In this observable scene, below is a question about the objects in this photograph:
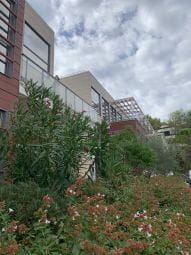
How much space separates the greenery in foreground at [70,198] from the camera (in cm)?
343

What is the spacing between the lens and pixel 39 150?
19.4ft

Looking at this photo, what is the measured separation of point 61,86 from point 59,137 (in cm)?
712

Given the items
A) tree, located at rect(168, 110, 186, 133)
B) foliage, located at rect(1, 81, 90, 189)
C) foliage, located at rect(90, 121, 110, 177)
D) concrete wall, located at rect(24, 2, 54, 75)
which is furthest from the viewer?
tree, located at rect(168, 110, 186, 133)

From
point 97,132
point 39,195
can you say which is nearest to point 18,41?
point 97,132

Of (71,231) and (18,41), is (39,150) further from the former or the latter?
(18,41)

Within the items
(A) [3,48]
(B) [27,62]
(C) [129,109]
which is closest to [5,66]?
(A) [3,48]

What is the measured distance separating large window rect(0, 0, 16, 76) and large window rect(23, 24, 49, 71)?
2.40 m

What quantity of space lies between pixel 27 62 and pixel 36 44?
431 centimetres

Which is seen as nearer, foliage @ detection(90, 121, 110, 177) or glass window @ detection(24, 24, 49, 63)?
foliage @ detection(90, 121, 110, 177)

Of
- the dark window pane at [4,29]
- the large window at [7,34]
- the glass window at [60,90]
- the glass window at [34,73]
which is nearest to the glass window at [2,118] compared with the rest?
the large window at [7,34]

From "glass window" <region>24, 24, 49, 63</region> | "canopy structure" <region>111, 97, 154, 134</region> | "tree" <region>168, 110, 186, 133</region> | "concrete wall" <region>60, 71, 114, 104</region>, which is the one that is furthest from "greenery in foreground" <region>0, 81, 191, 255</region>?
"tree" <region>168, 110, 186, 133</region>

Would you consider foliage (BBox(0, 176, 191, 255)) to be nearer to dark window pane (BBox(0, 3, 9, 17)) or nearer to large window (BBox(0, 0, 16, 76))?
large window (BBox(0, 0, 16, 76))

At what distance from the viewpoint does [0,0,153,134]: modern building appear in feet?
31.6

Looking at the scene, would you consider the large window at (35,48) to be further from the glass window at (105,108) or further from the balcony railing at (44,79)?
the glass window at (105,108)
